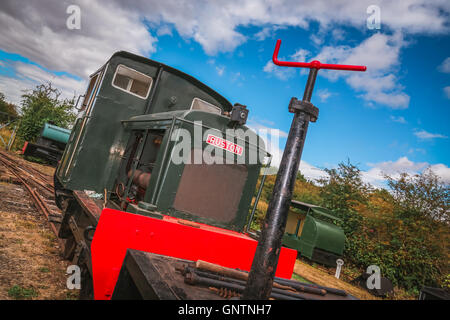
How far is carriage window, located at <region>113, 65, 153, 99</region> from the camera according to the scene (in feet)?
15.2

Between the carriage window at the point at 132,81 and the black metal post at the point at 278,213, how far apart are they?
3892 mm

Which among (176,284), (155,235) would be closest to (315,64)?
(176,284)

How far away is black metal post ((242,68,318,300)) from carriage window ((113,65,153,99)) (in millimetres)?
3892

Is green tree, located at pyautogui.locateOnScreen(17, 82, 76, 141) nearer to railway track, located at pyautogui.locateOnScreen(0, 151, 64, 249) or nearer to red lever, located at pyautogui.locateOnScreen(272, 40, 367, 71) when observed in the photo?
railway track, located at pyautogui.locateOnScreen(0, 151, 64, 249)

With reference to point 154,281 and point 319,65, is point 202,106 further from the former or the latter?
point 154,281

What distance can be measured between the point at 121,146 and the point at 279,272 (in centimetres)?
326

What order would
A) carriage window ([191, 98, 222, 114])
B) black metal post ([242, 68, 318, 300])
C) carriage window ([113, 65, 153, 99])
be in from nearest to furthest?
black metal post ([242, 68, 318, 300]) → carriage window ([113, 65, 153, 99]) → carriage window ([191, 98, 222, 114])

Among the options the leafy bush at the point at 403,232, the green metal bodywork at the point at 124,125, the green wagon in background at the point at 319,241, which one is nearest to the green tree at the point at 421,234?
the leafy bush at the point at 403,232

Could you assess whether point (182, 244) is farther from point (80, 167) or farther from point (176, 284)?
point (80, 167)

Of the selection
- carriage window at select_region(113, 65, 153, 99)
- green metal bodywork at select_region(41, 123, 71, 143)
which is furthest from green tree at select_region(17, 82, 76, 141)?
carriage window at select_region(113, 65, 153, 99)

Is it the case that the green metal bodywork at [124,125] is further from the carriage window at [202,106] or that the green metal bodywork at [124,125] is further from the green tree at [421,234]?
the green tree at [421,234]

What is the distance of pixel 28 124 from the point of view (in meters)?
18.5

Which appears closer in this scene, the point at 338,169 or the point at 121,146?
the point at 121,146
